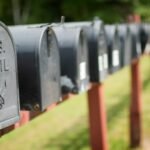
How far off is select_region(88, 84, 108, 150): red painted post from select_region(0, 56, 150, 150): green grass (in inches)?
Answer: 22.7

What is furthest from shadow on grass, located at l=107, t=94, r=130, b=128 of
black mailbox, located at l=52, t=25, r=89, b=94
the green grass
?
black mailbox, located at l=52, t=25, r=89, b=94

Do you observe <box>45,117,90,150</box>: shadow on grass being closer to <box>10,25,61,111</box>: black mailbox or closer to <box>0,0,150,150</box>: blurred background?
<box>0,0,150,150</box>: blurred background

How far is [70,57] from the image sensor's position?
219cm

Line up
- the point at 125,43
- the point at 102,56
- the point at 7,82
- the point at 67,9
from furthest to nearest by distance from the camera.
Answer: the point at 67,9 < the point at 125,43 < the point at 102,56 < the point at 7,82

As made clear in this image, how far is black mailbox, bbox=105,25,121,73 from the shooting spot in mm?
3049

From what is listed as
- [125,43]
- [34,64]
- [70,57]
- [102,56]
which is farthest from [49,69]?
[125,43]

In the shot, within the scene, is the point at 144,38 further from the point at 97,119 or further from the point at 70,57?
the point at 70,57

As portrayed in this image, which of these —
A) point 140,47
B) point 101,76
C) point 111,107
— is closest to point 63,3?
point 111,107

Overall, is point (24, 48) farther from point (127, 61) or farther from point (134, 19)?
point (134, 19)

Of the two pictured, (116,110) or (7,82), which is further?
(116,110)

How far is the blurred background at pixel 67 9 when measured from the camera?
23.2 meters

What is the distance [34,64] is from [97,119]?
1.36m

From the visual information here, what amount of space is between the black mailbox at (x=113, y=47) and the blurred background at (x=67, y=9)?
1956 centimetres

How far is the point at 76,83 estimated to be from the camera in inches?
87.3
